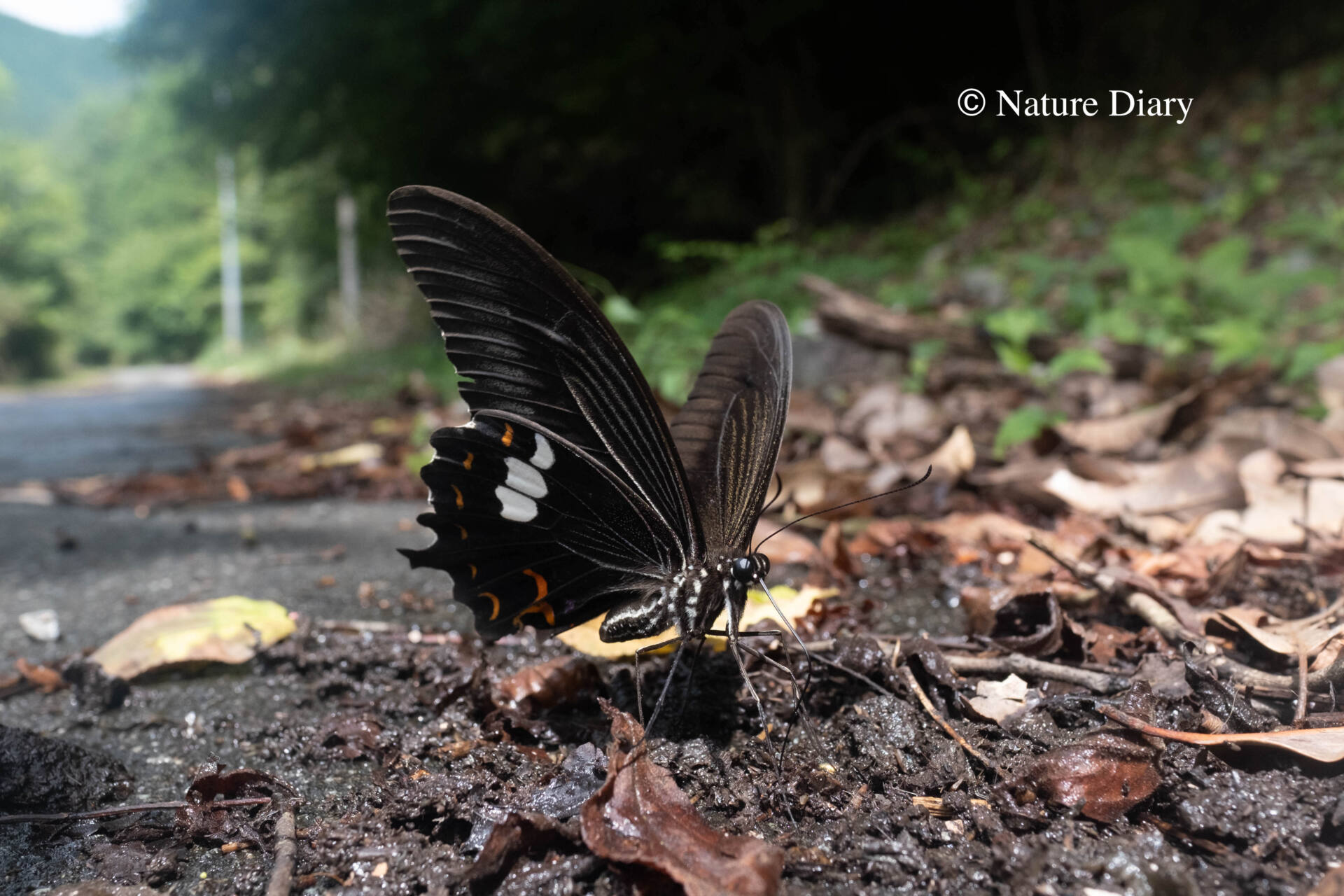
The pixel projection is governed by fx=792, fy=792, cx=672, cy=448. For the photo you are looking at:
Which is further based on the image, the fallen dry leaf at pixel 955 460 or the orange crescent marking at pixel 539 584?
the fallen dry leaf at pixel 955 460

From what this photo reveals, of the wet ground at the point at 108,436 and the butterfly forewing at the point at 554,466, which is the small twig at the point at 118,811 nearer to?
the butterfly forewing at the point at 554,466

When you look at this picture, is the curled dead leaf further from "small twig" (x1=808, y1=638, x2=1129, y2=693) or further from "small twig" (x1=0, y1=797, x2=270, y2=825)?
"small twig" (x1=0, y1=797, x2=270, y2=825)

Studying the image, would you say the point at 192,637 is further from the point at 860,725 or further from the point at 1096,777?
the point at 1096,777

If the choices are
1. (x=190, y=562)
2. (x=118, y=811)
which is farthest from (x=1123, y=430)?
(x=190, y=562)

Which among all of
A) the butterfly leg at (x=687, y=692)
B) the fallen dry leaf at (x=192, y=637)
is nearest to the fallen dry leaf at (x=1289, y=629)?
the butterfly leg at (x=687, y=692)

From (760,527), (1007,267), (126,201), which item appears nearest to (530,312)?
(760,527)

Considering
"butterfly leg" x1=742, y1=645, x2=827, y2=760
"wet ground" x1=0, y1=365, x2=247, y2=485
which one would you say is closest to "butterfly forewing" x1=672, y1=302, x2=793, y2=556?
"butterfly leg" x1=742, y1=645, x2=827, y2=760
